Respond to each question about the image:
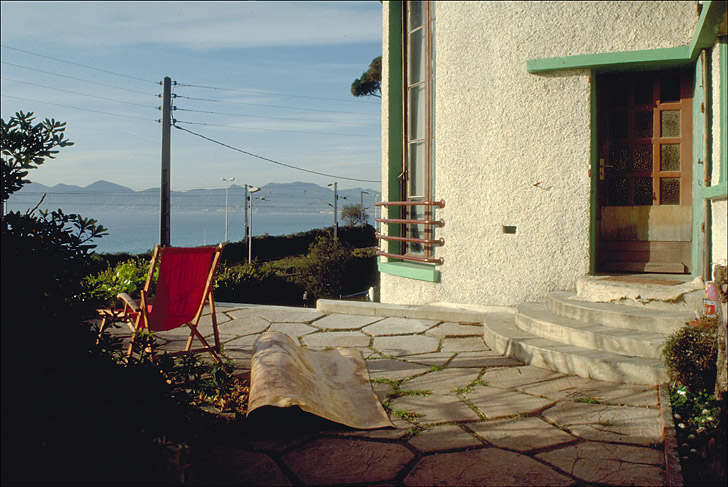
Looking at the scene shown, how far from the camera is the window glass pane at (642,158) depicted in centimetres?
570

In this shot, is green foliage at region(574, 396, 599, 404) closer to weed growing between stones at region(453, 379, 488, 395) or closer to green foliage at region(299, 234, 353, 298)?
weed growing between stones at region(453, 379, 488, 395)

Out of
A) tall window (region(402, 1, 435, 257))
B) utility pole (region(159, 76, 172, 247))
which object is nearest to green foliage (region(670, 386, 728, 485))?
tall window (region(402, 1, 435, 257))

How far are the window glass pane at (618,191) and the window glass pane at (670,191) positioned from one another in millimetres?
311

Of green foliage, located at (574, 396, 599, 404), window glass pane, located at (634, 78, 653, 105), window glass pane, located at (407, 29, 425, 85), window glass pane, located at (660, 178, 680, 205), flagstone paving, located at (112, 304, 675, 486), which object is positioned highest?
window glass pane, located at (407, 29, 425, 85)

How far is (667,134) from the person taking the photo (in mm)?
5621

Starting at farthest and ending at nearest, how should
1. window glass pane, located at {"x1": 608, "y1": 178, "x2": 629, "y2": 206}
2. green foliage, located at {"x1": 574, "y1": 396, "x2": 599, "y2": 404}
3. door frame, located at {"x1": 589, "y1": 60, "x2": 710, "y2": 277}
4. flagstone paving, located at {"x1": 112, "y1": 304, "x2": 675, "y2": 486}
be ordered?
window glass pane, located at {"x1": 608, "y1": 178, "x2": 629, "y2": 206}
door frame, located at {"x1": 589, "y1": 60, "x2": 710, "y2": 277}
green foliage, located at {"x1": 574, "y1": 396, "x2": 599, "y2": 404}
flagstone paving, located at {"x1": 112, "y1": 304, "x2": 675, "y2": 486}

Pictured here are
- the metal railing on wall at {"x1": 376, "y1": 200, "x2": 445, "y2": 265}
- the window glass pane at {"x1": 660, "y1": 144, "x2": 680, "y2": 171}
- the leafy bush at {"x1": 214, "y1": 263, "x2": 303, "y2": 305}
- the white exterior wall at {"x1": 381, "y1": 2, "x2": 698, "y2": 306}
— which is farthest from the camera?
the leafy bush at {"x1": 214, "y1": 263, "x2": 303, "y2": 305}

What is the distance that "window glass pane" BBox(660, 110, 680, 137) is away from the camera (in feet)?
18.3

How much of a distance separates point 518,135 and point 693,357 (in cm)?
289

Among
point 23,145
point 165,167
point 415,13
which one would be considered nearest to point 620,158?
point 415,13

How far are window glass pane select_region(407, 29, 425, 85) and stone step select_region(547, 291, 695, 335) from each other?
330 cm

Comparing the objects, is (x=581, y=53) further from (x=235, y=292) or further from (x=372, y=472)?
(x=235, y=292)

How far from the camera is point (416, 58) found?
7145mm

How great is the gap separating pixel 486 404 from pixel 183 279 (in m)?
2.31
